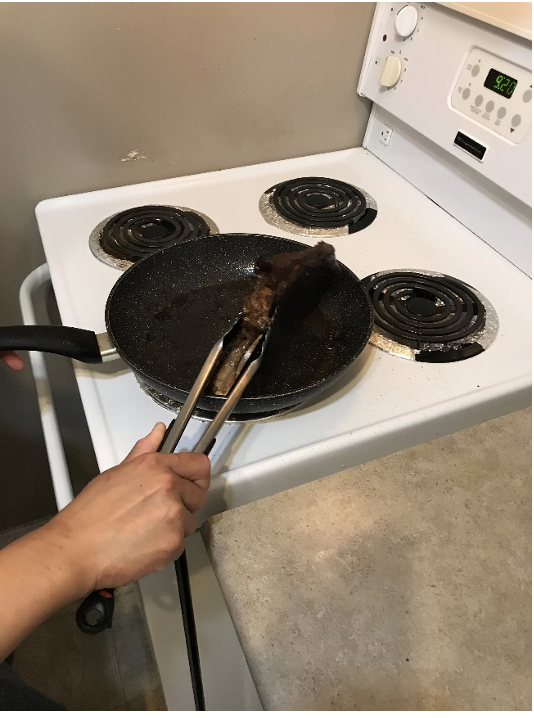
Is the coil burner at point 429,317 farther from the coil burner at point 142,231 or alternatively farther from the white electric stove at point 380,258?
the coil burner at point 142,231

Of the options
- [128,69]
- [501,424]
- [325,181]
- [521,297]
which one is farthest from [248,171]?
[501,424]

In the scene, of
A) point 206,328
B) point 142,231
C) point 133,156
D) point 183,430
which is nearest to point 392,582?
point 183,430

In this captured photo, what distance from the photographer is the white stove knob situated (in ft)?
2.78

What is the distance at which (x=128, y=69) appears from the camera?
816 mm

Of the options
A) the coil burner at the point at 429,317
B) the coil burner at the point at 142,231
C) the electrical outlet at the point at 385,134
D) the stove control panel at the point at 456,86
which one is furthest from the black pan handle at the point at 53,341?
the electrical outlet at the point at 385,134

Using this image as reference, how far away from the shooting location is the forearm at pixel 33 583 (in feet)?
1.36

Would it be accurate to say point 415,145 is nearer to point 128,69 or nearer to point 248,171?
point 248,171

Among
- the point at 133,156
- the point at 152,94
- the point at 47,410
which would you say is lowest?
the point at 47,410

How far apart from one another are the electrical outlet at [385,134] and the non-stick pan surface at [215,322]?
1.33 ft

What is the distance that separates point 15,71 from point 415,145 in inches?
25.5

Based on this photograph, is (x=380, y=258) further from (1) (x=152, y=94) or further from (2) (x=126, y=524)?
(2) (x=126, y=524)

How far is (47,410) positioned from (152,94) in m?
0.53

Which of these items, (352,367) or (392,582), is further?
(352,367)

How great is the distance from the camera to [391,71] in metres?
0.90
